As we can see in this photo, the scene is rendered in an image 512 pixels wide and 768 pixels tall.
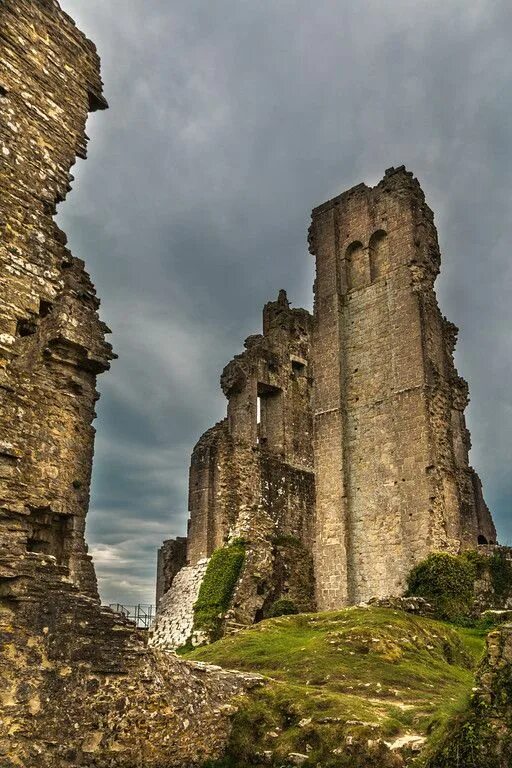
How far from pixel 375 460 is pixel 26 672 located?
46.7 ft

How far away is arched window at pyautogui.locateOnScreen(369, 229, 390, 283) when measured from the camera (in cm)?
2139

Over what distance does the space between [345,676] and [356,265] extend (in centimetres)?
1505

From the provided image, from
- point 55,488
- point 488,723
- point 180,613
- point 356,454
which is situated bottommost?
point 488,723

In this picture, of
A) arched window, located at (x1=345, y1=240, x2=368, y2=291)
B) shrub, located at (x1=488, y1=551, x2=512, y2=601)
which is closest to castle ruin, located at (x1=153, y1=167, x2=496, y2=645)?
arched window, located at (x1=345, y1=240, x2=368, y2=291)

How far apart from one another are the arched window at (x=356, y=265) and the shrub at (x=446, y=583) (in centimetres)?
911

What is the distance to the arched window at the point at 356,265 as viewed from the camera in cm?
2184

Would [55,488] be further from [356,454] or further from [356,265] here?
[356,265]

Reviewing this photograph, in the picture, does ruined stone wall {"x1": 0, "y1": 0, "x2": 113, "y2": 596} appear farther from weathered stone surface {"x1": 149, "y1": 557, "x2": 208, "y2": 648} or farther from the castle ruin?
the castle ruin

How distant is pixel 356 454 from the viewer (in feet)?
66.9

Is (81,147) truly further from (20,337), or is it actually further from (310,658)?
(310,658)

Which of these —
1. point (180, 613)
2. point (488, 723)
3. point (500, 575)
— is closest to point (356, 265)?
point (500, 575)

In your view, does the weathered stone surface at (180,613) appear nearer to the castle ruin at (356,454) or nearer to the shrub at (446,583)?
the castle ruin at (356,454)

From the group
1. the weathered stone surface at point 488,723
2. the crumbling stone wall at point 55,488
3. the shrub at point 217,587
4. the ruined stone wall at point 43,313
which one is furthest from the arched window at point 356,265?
the weathered stone surface at point 488,723

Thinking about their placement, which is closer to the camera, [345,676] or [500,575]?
[345,676]
